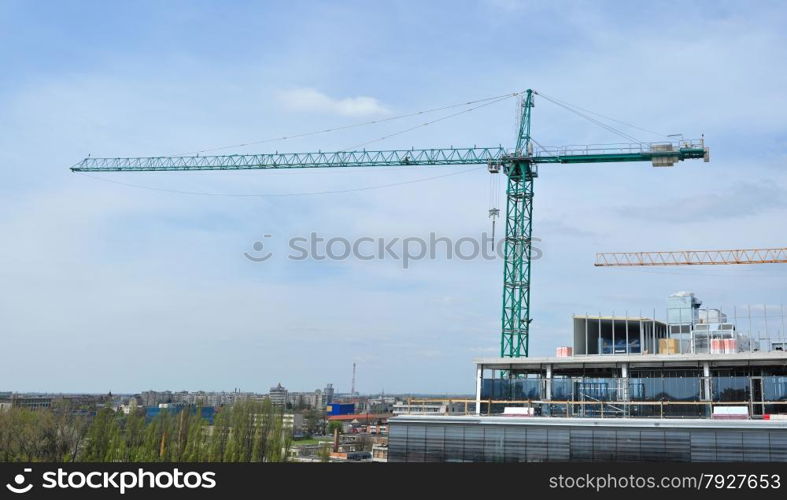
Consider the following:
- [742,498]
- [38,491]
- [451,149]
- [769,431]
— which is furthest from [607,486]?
[451,149]

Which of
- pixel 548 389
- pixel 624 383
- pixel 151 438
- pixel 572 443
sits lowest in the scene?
pixel 151 438

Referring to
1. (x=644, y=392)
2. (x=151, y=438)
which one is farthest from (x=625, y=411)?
(x=151, y=438)

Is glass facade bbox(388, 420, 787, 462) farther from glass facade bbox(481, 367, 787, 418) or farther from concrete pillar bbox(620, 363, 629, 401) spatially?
concrete pillar bbox(620, 363, 629, 401)

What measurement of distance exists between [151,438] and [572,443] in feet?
216

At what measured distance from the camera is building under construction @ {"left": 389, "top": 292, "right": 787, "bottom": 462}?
117 ft

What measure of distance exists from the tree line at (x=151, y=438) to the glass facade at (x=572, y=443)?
49.5 metres

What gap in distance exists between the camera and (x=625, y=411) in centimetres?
4206

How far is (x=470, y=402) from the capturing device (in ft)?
150

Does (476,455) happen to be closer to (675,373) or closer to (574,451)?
(574,451)

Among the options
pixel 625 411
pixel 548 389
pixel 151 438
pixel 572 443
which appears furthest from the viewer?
pixel 151 438

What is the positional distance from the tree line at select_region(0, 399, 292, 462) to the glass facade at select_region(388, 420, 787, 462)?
1949 inches

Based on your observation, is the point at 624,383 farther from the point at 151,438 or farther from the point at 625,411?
the point at 151,438

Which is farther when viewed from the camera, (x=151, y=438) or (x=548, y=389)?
(x=151, y=438)

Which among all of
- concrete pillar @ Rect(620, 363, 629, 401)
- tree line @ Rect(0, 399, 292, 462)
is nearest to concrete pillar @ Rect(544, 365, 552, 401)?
concrete pillar @ Rect(620, 363, 629, 401)
